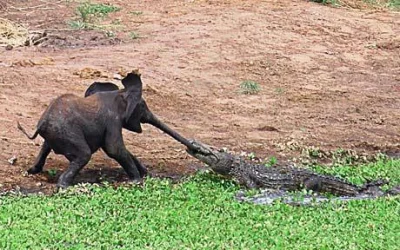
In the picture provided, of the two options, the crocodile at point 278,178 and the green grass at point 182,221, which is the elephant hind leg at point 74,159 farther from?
the crocodile at point 278,178

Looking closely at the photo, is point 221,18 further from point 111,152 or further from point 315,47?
point 111,152

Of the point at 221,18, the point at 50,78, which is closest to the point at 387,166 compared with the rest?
the point at 50,78

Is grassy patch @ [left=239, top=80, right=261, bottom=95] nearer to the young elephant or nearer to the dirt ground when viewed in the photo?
the dirt ground

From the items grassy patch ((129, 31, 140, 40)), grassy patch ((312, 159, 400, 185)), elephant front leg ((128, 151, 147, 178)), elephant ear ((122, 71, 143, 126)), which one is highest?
elephant ear ((122, 71, 143, 126))

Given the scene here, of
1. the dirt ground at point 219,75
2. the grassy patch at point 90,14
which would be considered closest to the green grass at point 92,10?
the grassy patch at point 90,14

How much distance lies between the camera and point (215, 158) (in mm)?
9227

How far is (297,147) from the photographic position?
36.3 ft

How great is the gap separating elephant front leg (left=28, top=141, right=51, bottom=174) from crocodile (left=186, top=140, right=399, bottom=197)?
53.8 inches

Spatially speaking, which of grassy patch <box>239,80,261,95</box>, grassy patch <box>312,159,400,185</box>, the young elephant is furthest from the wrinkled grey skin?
grassy patch <box>239,80,261,95</box>

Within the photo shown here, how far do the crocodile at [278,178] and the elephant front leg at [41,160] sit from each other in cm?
137

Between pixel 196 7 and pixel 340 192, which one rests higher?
pixel 340 192

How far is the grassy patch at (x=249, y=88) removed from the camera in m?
13.8

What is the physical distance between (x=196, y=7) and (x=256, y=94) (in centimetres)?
573

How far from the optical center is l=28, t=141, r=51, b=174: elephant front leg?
9.07 metres
